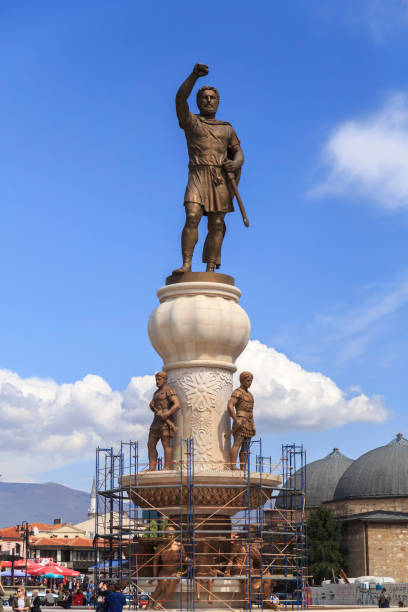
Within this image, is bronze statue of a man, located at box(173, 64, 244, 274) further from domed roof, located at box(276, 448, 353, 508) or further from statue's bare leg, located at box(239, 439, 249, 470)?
domed roof, located at box(276, 448, 353, 508)

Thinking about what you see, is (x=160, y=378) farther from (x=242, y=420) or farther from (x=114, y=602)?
(x=114, y=602)

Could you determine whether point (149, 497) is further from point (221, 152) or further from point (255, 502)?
point (221, 152)

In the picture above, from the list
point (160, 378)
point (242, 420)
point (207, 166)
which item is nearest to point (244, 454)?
point (242, 420)

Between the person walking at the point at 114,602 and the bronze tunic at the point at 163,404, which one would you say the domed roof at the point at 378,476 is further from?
the person walking at the point at 114,602

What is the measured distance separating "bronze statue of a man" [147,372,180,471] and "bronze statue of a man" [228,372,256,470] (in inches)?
54.4

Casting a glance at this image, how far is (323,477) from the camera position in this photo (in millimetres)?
108938

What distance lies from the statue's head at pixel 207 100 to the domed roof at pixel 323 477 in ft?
274

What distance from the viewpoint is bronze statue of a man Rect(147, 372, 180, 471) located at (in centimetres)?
2365

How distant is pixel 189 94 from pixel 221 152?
179cm

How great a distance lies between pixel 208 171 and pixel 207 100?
73.5 inches

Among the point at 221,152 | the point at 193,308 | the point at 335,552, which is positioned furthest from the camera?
the point at 335,552

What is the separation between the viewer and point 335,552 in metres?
87.6

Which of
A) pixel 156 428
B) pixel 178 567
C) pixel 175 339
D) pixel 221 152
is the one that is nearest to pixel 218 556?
pixel 178 567

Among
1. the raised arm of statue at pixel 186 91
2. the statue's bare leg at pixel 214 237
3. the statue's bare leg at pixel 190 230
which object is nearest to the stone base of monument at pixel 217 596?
the statue's bare leg at pixel 190 230
